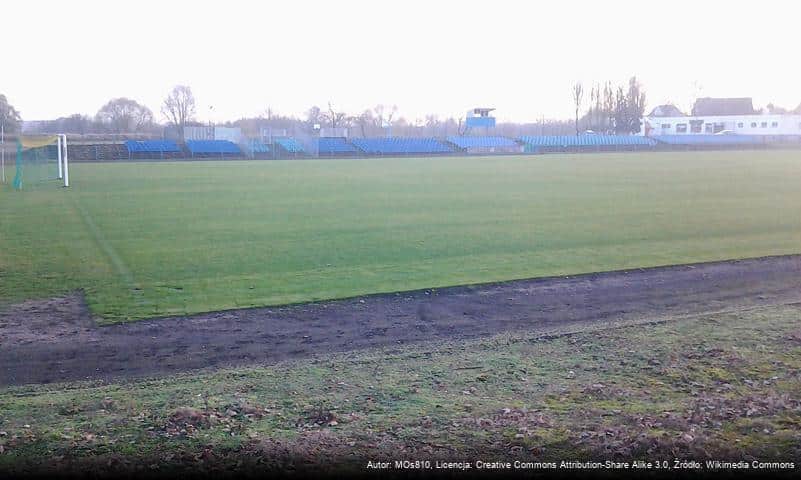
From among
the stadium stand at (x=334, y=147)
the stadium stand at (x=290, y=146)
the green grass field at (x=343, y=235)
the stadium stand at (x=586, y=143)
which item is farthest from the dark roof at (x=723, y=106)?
the green grass field at (x=343, y=235)

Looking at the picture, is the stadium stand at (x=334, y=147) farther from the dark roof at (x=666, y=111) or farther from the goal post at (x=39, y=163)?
the dark roof at (x=666, y=111)

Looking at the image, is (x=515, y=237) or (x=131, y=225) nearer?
(x=515, y=237)

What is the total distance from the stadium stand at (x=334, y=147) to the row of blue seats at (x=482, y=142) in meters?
Result: 13.8

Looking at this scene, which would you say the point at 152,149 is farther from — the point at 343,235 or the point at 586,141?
the point at 343,235

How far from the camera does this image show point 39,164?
42.6 metres

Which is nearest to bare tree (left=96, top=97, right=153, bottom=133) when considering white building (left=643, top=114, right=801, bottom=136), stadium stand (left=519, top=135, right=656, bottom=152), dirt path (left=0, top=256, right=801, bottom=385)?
stadium stand (left=519, top=135, right=656, bottom=152)

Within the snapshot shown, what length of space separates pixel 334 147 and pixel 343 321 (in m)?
71.5

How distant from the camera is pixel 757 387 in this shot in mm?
7105

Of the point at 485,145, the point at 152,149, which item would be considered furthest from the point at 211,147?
the point at 485,145

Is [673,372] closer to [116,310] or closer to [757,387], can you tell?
[757,387]

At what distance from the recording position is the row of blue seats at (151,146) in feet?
237

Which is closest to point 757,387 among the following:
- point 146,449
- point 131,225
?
point 146,449

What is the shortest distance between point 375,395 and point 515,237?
486 inches

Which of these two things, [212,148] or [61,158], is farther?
[212,148]
